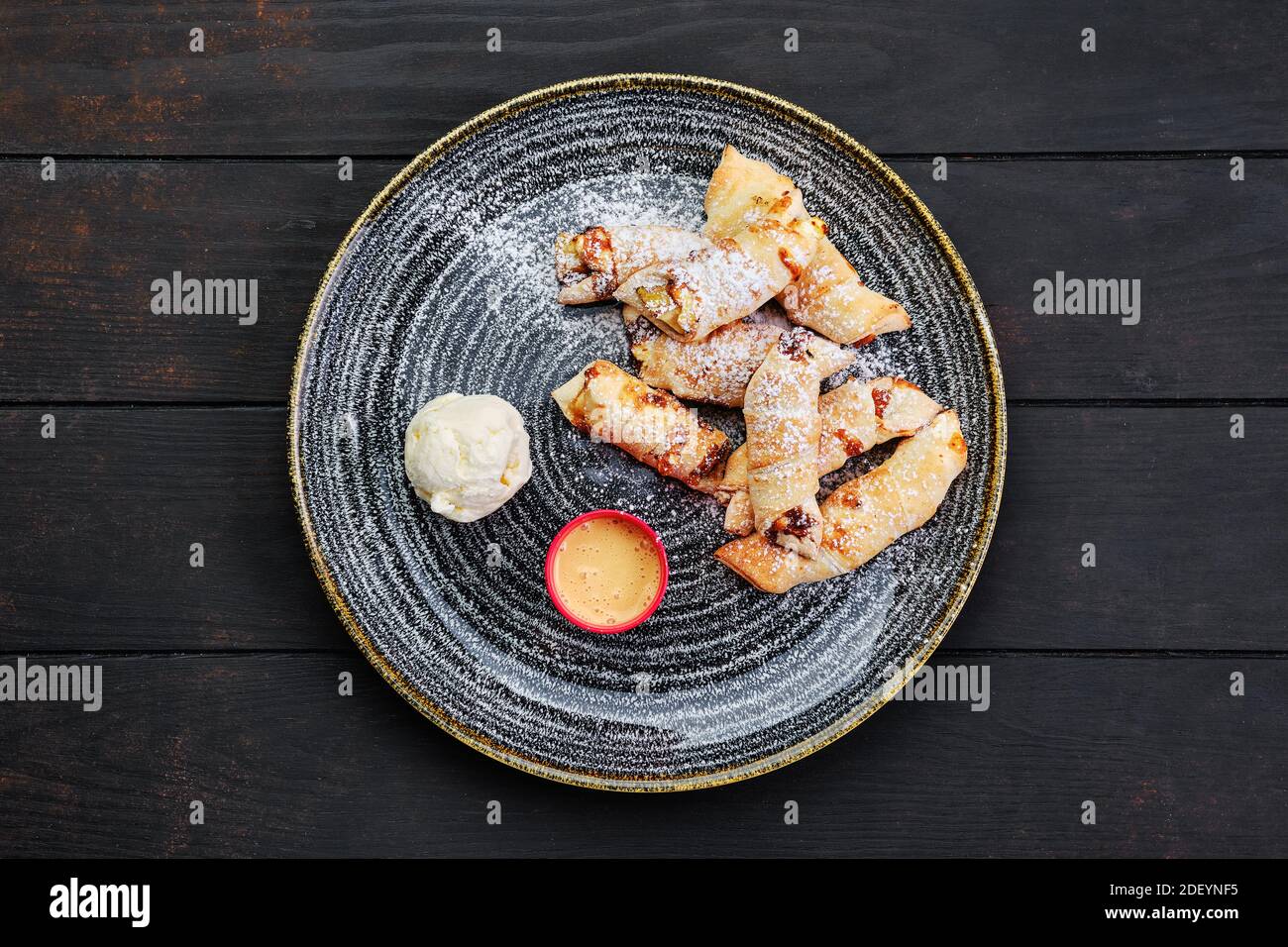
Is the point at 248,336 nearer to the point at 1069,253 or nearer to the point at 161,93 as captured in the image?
the point at 161,93

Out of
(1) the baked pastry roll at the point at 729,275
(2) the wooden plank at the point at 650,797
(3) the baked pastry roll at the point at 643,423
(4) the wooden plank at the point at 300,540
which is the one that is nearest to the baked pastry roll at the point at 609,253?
(1) the baked pastry roll at the point at 729,275

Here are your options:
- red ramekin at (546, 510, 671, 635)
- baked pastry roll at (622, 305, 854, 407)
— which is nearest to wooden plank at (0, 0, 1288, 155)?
baked pastry roll at (622, 305, 854, 407)

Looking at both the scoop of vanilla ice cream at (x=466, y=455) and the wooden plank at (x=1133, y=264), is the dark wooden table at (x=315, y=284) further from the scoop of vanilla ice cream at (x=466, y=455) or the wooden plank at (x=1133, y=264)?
the scoop of vanilla ice cream at (x=466, y=455)

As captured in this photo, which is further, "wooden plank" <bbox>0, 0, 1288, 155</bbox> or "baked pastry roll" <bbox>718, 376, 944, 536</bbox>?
"wooden plank" <bbox>0, 0, 1288, 155</bbox>

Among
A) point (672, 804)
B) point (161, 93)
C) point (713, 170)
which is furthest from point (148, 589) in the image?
point (713, 170)

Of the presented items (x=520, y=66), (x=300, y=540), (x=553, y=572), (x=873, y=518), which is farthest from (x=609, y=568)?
(x=520, y=66)

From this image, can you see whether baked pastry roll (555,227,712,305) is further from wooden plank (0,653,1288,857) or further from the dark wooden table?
wooden plank (0,653,1288,857)
